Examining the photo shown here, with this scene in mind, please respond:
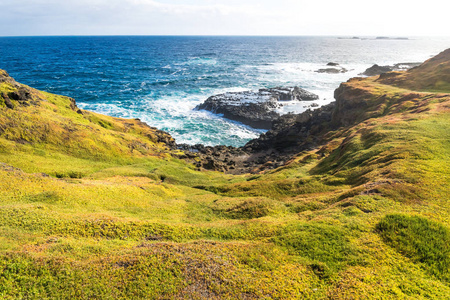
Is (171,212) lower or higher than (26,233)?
lower

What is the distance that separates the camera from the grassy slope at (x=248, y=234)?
8266 millimetres

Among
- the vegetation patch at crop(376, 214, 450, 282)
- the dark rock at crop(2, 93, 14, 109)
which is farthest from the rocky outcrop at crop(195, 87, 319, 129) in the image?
the vegetation patch at crop(376, 214, 450, 282)

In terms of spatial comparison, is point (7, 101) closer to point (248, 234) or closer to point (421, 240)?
point (248, 234)

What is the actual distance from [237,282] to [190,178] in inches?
836

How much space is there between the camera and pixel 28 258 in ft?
28.0

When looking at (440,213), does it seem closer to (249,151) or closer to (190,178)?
(190,178)

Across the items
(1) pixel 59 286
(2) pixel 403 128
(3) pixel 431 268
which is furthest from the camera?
(2) pixel 403 128

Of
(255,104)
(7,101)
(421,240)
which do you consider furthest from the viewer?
(255,104)

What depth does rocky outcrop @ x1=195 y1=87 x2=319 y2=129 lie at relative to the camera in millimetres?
66125

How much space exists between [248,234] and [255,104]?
62454 millimetres

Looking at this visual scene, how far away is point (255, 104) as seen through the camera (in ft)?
235

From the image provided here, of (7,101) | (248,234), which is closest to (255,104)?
(7,101)

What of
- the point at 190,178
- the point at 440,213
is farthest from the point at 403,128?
the point at 190,178

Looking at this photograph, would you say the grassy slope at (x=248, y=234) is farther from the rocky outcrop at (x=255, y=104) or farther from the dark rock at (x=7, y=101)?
the rocky outcrop at (x=255, y=104)
